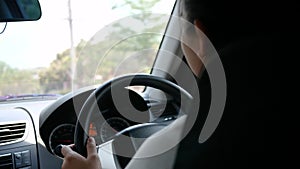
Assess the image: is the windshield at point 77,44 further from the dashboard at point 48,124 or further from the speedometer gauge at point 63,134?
the speedometer gauge at point 63,134

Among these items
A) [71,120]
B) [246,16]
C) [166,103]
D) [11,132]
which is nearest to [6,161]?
[11,132]

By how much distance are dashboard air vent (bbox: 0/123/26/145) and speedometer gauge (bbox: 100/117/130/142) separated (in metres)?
0.57

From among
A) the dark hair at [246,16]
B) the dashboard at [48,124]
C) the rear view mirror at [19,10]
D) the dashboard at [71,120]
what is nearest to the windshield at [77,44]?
the dashboard at [48,124]

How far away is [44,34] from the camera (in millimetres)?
2637

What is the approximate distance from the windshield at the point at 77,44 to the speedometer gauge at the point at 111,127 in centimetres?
43

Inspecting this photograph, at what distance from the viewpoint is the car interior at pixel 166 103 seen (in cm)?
102

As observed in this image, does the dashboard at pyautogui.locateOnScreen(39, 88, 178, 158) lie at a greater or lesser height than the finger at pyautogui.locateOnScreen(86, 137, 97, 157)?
lesser

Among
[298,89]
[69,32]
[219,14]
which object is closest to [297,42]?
[298,89]

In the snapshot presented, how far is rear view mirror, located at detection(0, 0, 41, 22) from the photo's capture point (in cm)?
189

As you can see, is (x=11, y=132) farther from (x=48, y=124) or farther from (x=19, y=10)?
(x=19, y=10)

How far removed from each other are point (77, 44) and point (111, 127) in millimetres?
834

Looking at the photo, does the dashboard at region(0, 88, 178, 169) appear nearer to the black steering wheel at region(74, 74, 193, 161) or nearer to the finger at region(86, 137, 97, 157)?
the black steering wheel at region(74, 74, 193, 161)

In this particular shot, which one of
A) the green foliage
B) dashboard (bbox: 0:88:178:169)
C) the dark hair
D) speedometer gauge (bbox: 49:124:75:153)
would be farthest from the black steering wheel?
the green foliage

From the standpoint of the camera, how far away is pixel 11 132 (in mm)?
2268
